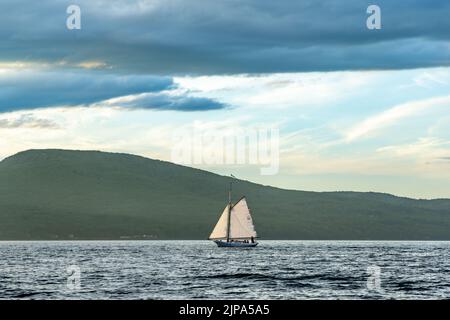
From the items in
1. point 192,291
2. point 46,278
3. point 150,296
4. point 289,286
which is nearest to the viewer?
point 150,296

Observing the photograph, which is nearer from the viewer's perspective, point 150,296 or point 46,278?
point 150,296

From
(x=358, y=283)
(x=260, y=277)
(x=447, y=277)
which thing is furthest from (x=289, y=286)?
(x=447, y=277)

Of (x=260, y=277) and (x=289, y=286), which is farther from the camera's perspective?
(x=260, y=277)

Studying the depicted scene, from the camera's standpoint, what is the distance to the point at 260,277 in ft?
345

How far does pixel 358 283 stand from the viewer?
9444cm

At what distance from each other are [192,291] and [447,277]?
3989 centimetres
